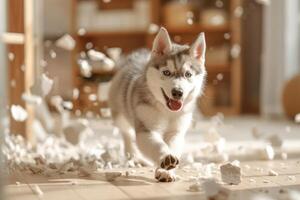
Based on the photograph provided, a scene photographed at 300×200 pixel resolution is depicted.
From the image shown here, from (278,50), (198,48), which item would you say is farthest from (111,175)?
(278,50)

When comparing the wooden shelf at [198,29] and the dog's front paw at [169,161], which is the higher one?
the wooden shelf at [198,29]

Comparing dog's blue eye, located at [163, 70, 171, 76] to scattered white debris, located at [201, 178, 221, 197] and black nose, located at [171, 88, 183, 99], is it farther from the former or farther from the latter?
scattered white debris, located at [201, 178, 221, 197]

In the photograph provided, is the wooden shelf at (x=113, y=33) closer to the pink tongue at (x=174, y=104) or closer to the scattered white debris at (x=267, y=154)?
the scattered white debris at (x=267, y=154)

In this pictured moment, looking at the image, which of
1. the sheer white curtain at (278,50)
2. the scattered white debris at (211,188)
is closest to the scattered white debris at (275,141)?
the scattered white debris at (211,188)

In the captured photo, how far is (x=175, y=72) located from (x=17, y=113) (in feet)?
2.63

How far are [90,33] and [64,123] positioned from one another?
5.40 ft

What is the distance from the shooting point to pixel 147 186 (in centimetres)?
147

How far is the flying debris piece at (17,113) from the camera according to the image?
2.03 m

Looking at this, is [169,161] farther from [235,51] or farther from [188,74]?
[235,51]

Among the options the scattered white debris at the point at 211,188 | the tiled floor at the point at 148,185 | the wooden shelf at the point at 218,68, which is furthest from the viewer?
the wooden shelf at the point at 218,68

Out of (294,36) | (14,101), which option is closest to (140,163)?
(14,101)

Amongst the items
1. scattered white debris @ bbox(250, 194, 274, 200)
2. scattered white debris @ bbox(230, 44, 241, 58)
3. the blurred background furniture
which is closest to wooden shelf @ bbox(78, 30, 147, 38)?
the blurred background furniture

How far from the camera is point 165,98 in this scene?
155 centimetres

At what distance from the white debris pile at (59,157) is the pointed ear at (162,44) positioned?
44 centimetres
